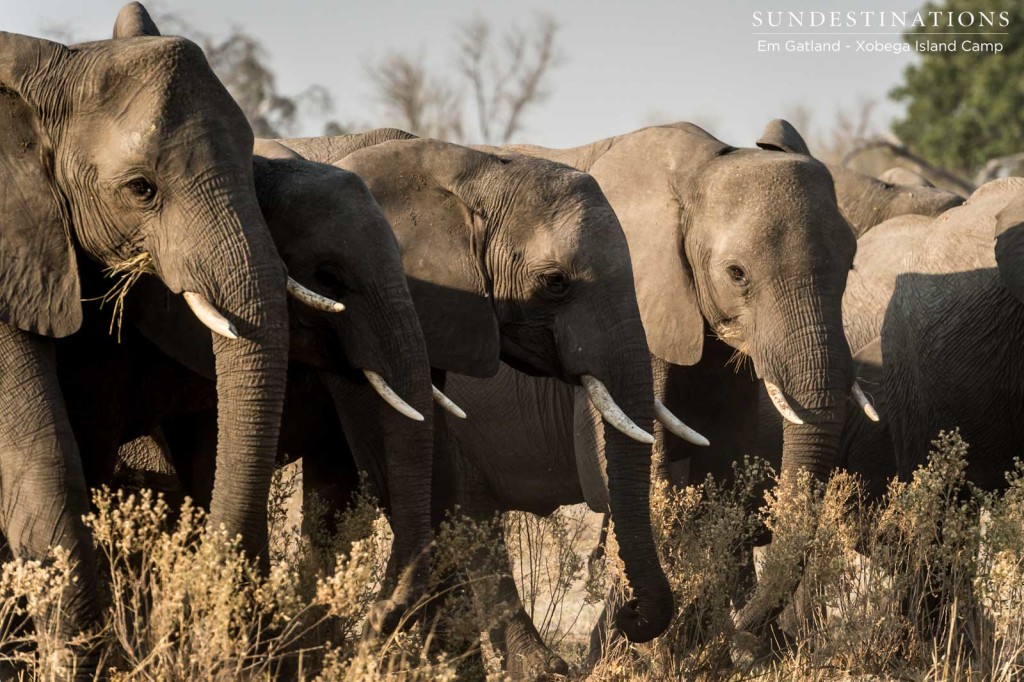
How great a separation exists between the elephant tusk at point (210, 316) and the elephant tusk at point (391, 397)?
670 millimetres

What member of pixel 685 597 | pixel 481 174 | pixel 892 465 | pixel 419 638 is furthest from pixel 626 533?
pixel 892 465

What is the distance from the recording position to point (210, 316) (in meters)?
4.73

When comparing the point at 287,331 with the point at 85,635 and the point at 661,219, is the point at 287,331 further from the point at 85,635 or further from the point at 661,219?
the point at 661,219

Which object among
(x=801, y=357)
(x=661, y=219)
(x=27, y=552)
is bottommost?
(x=27, y=552)

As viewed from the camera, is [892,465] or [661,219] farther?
[892,465]

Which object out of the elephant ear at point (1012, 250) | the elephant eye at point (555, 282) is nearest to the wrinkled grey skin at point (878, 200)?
the elephant ear at point (1012, 250)

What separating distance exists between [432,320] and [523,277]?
350 millimetres

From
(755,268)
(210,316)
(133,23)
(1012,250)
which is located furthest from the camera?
(1012,250)

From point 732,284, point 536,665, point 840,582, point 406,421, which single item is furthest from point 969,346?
point 406,421

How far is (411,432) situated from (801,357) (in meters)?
1.78

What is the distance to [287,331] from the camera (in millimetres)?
4855

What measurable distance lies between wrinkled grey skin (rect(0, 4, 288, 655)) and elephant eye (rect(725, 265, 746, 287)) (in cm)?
226

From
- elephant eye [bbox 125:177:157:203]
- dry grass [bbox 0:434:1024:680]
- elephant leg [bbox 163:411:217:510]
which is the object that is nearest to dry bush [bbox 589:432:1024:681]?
dry grass [bbox 0:434:1024:680]

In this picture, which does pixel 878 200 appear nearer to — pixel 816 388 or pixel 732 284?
pixel 732 284
